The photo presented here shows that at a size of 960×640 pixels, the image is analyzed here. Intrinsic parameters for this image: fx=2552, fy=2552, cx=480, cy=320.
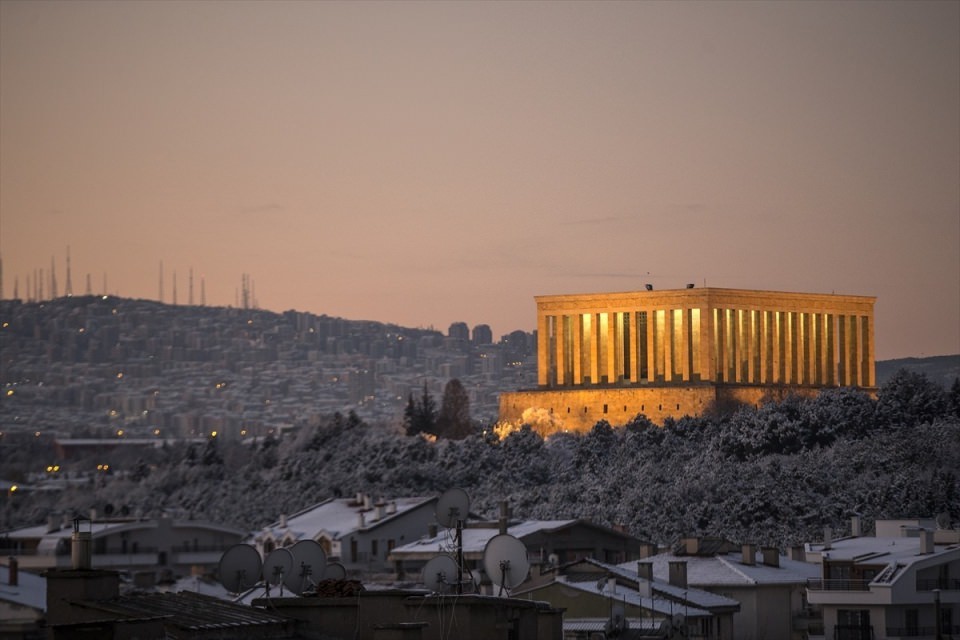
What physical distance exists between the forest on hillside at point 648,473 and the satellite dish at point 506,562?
200ft

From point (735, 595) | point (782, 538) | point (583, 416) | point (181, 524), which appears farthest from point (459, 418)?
point (735, 595)

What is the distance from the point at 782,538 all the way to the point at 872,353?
35.9 metres

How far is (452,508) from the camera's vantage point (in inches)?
1214

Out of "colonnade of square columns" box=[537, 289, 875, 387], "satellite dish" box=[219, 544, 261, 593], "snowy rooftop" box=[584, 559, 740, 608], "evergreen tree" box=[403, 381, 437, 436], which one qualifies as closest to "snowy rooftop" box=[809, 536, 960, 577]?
"snowy rooftop" box=[584, 559, 740, 608]

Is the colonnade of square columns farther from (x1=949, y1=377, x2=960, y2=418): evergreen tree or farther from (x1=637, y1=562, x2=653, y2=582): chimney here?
(x1=637, y1=562, x2=653, y2=582): chimney

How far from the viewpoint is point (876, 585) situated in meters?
50.6

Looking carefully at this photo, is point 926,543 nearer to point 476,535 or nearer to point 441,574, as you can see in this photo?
point 476,535

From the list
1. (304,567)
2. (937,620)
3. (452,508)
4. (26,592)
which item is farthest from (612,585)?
(304,567)

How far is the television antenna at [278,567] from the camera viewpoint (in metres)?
28.6

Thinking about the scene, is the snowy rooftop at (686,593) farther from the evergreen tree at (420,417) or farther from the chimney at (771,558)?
the evergreen tree at (420,417)

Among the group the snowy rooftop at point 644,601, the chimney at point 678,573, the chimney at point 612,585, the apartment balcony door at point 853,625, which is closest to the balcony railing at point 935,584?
the apartment balcony door at point 853,625

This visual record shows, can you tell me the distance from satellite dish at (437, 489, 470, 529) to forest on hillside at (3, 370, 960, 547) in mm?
57007

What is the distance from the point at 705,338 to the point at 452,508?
281 feet

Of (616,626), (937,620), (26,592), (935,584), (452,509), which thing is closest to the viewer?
(452,509)
